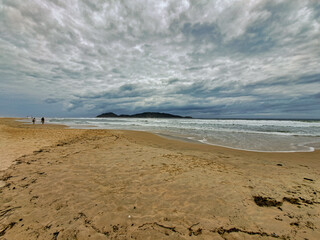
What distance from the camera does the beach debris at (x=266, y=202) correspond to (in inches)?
162

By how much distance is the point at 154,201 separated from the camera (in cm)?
420

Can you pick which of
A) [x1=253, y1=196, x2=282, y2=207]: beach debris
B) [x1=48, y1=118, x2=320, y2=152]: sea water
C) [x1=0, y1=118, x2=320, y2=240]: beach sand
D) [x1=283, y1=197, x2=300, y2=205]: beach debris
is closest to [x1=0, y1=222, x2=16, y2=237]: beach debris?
[x1=0, y1=118, x2=320, y2=240]: beach sand

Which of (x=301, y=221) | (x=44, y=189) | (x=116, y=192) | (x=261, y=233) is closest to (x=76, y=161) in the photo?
(x=44, y=189)

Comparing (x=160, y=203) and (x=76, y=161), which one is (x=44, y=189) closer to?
(x=76, y=161)

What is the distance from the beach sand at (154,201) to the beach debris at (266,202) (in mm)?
26

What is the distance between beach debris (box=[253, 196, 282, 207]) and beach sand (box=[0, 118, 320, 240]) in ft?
0.09

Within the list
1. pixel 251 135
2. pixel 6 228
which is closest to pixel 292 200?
pixel 6 228

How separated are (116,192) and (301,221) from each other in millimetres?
4584

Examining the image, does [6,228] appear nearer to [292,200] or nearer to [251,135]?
[292,200]

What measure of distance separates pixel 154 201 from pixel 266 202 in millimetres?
3044

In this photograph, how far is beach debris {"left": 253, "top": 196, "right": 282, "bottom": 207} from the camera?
411 centimetres

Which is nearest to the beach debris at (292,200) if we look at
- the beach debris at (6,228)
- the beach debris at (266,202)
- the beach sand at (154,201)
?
the beach sand at (154,201)

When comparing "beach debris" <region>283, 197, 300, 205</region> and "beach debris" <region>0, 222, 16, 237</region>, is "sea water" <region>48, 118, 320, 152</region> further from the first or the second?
"beach debris" <region>0, 222, 16, 237</region>

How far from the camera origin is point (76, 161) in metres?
7.55
